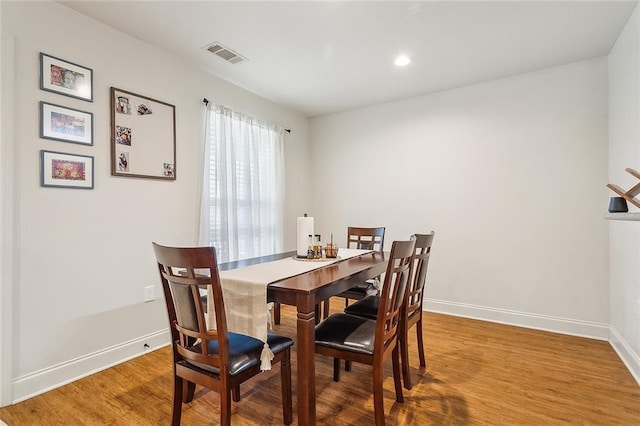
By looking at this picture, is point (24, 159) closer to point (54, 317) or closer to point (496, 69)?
point (54, 317)

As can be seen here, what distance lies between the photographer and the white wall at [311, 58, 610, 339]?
2.92 meters

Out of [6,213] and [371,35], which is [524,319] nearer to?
[371,35]

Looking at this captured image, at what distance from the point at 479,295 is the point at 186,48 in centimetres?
374

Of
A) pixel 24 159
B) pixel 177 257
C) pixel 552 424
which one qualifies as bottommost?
pixel 552 424

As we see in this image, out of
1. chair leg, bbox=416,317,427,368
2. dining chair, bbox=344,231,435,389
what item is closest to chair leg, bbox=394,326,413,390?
dining chair, bbox=344,231,435,389

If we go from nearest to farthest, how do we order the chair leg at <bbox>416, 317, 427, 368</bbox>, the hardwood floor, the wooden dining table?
the wooden dining table
the hardwood floor
the chair leg at <bbox>416, 317, 427, 368</bbox>

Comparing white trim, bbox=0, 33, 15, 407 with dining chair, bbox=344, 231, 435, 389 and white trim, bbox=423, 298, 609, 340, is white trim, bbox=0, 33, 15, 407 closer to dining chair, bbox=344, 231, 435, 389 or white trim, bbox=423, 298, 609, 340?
dining chair, bbox=344, 231, 435, 389

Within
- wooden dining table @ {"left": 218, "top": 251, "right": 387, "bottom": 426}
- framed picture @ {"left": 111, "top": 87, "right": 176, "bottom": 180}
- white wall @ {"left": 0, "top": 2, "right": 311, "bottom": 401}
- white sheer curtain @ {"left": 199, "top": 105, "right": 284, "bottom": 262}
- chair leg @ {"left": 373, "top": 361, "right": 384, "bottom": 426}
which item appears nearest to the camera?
wooden dining table @ {"left": 218, "top": 251, "right": 387, "bottom": 426}

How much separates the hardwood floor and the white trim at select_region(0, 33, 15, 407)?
240 mm

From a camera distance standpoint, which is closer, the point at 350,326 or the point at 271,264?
the point at 350,326

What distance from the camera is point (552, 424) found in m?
1.71

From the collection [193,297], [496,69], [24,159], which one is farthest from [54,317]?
[496,69]

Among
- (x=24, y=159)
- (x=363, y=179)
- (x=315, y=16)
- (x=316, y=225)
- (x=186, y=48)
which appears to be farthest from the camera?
(x=316, y=225)

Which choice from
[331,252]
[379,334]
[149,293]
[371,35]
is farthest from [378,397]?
[371,35]
